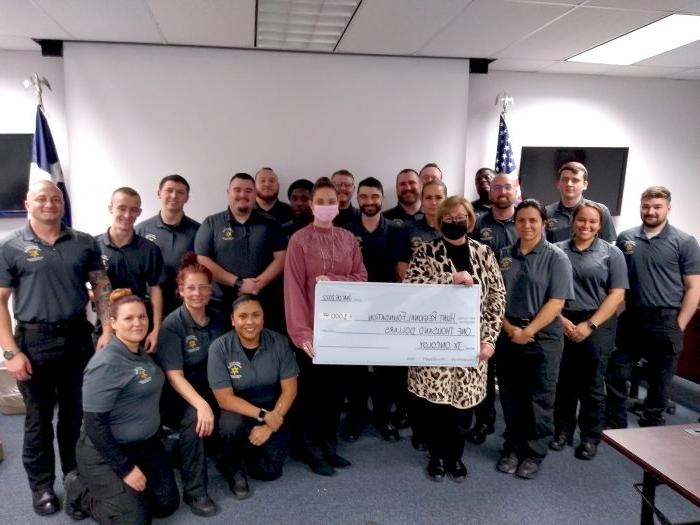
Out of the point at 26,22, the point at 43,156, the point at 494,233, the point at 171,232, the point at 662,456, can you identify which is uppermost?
the point at 26,22

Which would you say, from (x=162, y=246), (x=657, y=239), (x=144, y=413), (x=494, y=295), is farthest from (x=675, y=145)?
(x=144, y=413)

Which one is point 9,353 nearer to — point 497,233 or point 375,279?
point 375,279

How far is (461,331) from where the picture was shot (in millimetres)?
2467

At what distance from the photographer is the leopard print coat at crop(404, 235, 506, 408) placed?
8.00 feet

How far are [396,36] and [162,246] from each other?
2342 mm

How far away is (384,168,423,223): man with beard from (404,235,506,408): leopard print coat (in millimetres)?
1133

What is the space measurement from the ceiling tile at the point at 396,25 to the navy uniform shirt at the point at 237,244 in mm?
1608

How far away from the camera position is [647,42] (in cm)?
391

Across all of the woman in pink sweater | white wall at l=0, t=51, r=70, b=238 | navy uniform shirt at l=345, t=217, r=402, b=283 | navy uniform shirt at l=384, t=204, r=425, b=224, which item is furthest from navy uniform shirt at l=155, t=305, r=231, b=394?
white wall at l=0, t=51, r=70, b=238

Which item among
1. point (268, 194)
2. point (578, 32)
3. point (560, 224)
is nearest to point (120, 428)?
point (268, 194)

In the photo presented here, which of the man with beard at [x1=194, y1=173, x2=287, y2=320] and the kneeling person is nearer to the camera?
the kneeling person

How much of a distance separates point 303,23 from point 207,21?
0.68 metres

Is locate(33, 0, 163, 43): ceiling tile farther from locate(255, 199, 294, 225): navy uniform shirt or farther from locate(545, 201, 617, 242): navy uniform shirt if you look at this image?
locate(545, 201, 617, 242): navy uniform shirt

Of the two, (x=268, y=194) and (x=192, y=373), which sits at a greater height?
(x=268, y=194)
